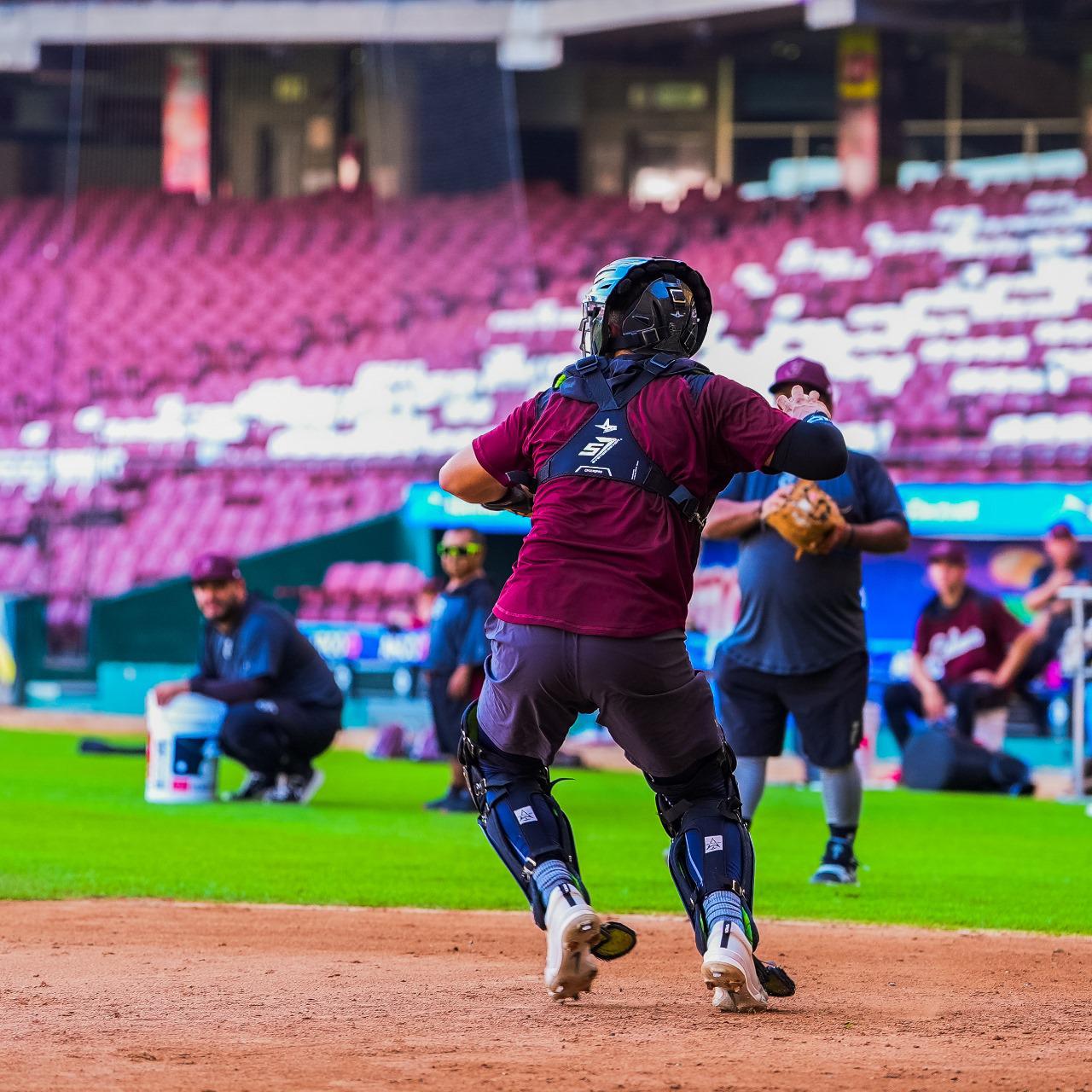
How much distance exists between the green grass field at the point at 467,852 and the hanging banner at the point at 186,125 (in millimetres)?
17361

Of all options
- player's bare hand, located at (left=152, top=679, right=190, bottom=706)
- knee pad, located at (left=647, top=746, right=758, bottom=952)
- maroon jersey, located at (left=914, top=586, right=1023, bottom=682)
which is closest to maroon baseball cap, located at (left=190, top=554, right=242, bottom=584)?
player's bare hand, located at (left=152, top=679, right=190, bottom=706)

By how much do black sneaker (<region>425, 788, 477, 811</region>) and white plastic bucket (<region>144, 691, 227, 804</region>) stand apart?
1262 millimetres

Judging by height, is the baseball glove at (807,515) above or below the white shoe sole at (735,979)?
above

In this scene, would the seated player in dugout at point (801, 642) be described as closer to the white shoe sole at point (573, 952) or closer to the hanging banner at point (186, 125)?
the white shoe sole at point (573, 952)

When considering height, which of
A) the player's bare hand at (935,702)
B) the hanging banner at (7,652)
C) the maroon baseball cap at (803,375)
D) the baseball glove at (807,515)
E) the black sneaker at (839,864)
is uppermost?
the maroon baseball cap at (803,375)

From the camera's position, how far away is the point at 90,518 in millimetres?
22484

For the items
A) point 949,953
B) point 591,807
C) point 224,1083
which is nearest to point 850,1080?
point 224,1083

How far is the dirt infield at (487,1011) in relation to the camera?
364 cm

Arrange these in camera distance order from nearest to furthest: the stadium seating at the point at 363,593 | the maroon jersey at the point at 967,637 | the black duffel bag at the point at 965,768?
1. the black duffel bag at the point at 965,768
2. the maroon jersey at the point at 967,637
3. the stadium seating at the point at 363,593

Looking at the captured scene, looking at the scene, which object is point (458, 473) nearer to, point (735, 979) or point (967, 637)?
point (735, 979)

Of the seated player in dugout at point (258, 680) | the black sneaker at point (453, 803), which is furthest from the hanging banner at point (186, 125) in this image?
the black sneaker at point (453, 803)

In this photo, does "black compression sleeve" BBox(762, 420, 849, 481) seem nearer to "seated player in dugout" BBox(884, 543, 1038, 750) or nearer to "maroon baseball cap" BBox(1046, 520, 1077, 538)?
"seated player in dugout" BBox(884, 543, 1038, 750)

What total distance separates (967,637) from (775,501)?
644 cm

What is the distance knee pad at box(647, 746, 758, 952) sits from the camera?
14.4ft
